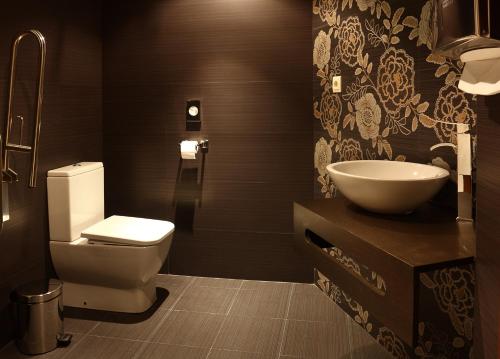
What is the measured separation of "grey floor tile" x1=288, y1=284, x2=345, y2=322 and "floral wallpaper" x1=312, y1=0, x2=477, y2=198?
0.63m

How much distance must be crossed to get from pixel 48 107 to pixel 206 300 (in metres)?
1.45

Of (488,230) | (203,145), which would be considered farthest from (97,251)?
(488,230)

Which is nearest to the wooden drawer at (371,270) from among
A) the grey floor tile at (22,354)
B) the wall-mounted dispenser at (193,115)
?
the grey floor tile at (22,354)

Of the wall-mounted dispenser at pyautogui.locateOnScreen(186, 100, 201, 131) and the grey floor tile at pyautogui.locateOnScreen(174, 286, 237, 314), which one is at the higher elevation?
the wall-mounted dispenser at pyautogui.locateOnScreen(186, 100, 201, 131)

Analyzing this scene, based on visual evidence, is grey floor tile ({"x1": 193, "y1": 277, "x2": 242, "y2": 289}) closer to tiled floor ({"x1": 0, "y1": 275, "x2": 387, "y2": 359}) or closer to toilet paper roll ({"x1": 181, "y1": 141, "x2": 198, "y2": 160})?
tiled floor ({"x1": 0, "y1": 275, "x2": 387, "y2": 359})

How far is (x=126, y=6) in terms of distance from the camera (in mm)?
3096

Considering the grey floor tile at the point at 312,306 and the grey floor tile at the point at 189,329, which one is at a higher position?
the grey floor tile at the point at 312,306

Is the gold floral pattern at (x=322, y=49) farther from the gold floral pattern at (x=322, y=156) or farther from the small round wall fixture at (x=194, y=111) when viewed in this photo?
the small round wall fixture at (x=194, y=111)

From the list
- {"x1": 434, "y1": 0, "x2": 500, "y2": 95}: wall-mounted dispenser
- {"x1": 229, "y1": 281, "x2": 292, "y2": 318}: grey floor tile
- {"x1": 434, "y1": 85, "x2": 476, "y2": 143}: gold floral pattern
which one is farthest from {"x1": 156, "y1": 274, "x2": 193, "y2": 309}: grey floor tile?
{"x1": 434, "y1": 0, "x2": 500, "y2": 95}: wall-mounted dispenser

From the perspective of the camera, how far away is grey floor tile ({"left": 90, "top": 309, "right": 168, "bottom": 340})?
2.36 metres

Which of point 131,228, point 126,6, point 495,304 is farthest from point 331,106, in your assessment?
point 495,304

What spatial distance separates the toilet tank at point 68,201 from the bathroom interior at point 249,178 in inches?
0.5

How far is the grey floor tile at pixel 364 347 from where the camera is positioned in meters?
2.14

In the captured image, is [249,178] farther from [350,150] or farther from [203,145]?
[350,150]
